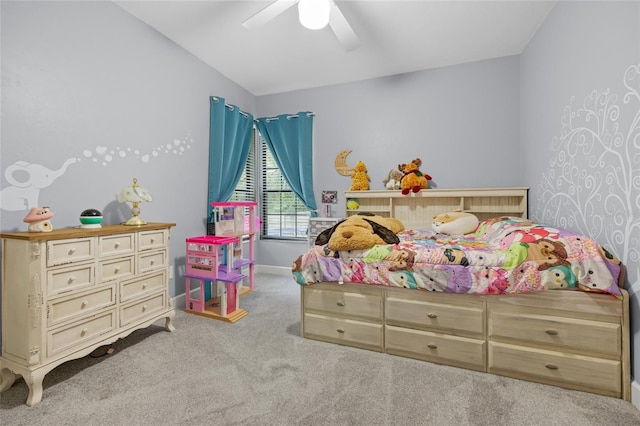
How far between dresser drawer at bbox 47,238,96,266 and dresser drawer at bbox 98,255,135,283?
4.7 inches

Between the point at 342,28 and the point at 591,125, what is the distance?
197cm

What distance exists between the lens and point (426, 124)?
3.66 m

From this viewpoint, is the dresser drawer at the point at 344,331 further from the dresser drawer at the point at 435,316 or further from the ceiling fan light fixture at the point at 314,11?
the ceiling fan light fixture at the point at 314,11

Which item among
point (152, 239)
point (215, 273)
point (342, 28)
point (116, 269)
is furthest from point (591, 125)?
point (116, 269)

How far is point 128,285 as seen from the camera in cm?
210

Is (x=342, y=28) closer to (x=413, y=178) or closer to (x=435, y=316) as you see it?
(x=413, y=178)

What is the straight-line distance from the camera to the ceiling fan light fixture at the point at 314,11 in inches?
77.9

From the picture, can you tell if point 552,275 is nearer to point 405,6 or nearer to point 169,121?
point 405,6

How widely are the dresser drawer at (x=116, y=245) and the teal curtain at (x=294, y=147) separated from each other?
8.03 ft

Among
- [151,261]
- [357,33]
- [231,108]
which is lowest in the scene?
[151,261]

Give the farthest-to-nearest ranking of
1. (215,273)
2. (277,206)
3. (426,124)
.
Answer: (277,206), (426,124), (215,273)

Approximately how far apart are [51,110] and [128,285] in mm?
1377

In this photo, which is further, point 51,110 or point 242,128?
point 242,128

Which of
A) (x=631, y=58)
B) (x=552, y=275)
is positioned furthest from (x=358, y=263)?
(x=631, y=58)
